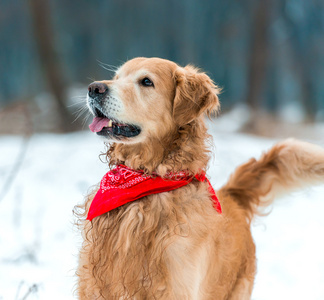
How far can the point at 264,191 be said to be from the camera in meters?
3.13

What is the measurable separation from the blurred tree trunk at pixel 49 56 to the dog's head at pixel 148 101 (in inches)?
236

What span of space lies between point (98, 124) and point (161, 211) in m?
0.71

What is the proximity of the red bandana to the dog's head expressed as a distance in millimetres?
248

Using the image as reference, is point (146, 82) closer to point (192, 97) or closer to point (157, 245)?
point (192, 97)

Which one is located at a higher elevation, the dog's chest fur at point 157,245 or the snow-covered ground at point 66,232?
the dog's chest fur at point 157,245

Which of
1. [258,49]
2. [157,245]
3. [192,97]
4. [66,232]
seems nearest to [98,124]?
[192,97]

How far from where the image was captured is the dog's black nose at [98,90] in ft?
7.91

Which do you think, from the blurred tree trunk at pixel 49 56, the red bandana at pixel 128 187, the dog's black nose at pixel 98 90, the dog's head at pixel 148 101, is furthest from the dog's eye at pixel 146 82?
the blurred tree trunk at pixel 49 56

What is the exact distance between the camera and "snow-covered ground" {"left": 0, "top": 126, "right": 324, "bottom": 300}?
344cm

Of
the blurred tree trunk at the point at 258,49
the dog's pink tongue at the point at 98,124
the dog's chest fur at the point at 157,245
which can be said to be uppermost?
the dog's pink tongue at the point at 98,124

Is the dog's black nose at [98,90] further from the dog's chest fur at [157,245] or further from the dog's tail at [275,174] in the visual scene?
the dog's tail at [275,174]

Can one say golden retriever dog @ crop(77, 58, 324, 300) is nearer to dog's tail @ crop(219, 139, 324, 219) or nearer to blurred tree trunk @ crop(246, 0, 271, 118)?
dog's tail @ crop(219, 139, 324, 219)

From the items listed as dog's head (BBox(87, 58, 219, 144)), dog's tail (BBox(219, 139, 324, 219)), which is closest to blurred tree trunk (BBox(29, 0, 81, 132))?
dog's tail (BBox(219, 139, 324, 219))

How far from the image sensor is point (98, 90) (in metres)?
2.42
